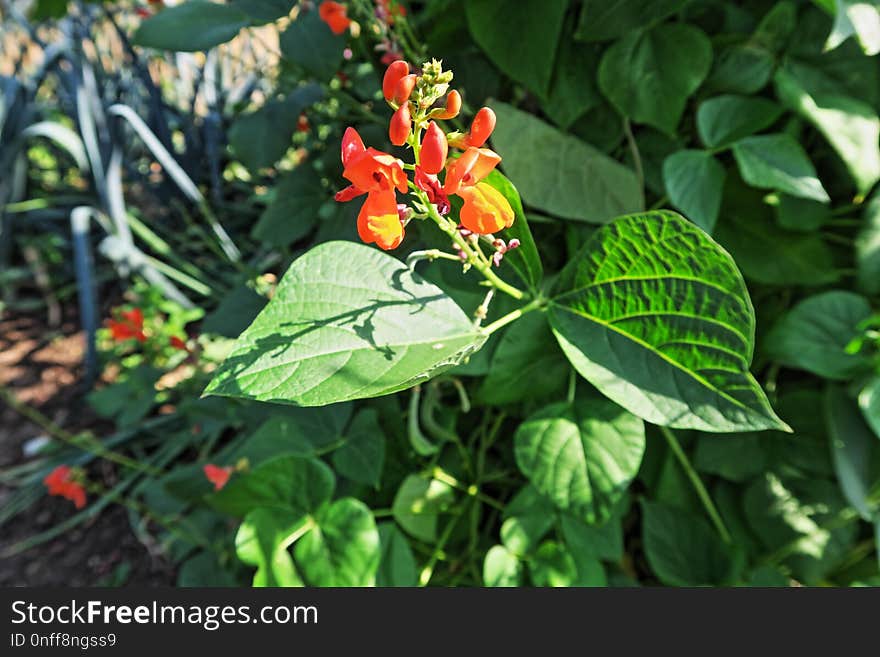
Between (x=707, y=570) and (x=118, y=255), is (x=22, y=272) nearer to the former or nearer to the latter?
(x=118, y=255)

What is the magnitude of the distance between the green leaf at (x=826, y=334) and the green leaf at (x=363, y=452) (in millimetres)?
474

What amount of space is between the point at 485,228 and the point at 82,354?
6.16 feet

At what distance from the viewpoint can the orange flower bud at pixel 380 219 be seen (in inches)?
16.2

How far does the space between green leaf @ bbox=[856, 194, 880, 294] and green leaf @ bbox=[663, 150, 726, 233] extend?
0.58ft

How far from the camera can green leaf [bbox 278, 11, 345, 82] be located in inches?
28.6

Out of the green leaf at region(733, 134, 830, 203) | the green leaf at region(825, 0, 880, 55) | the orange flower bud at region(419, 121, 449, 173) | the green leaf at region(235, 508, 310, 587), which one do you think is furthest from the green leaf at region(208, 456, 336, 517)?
the green leaf at region(825, 0, 880, 55)

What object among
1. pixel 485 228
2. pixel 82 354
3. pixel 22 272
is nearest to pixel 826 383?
pixel 485 228

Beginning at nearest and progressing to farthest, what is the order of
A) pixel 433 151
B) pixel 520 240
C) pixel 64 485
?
1. pixel 433 151
2. pixel 520 240
3. pixel 64 485

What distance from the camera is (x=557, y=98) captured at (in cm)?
70

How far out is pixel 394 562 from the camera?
74cm

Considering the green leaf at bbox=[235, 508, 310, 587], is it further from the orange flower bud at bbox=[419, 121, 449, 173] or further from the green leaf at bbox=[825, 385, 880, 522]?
the green leaf at bbox=[825, 385, 880, 522]

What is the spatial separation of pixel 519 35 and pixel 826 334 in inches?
18.3

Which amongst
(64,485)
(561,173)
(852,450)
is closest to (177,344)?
(64,485)

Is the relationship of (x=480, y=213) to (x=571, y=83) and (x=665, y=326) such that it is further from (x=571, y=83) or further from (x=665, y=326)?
(x=571, y=83)
